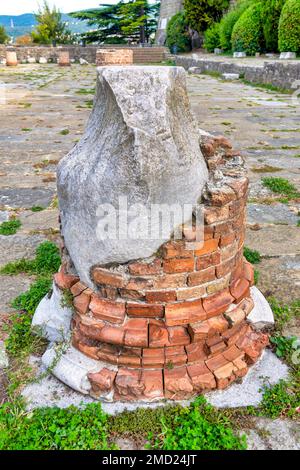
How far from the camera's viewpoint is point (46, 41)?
46.9m

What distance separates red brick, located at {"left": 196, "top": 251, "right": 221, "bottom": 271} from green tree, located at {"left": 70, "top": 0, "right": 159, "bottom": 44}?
4387 centimetres

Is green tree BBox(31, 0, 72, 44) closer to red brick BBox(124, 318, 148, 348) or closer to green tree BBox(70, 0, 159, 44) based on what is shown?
green tree BBox(70, 0, 159, 44)

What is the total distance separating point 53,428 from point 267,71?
14.6 m

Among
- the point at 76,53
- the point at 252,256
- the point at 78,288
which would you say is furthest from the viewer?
the point at 76,53

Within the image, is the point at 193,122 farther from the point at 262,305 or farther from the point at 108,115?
the point at 262,305

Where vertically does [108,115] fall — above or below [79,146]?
above

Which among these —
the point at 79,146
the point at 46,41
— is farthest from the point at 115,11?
the point at 79,146

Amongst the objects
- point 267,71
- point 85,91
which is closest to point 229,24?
point 267,71

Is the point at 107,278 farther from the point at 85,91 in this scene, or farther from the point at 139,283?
the point at 85,91

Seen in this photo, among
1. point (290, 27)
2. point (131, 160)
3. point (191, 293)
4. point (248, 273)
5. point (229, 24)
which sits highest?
point (229, 24)

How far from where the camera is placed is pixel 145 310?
2014 mm

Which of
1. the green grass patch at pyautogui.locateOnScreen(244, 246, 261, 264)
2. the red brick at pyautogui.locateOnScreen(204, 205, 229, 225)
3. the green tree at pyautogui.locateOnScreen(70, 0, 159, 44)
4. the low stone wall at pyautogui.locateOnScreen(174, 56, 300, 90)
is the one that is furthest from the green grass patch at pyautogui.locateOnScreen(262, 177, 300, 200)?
the green tree at pyautogui.locateOnScreen(70, 0, 159, 44)

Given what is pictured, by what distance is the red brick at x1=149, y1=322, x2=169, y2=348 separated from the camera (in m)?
1.99

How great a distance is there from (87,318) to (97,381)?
31cm
